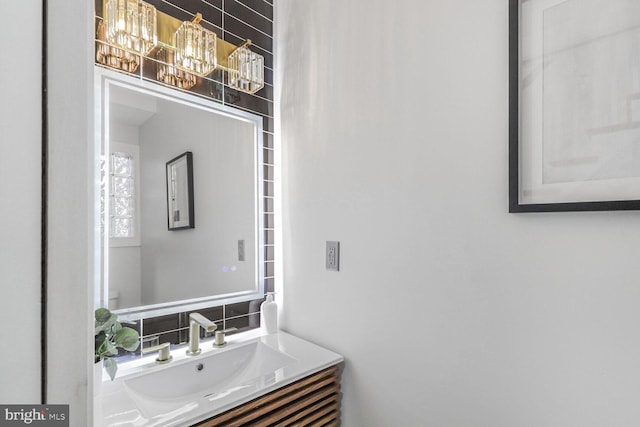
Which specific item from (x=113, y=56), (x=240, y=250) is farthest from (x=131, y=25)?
(x=240, y=250)

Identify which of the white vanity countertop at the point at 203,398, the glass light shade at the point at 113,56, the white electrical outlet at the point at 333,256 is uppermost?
the glass light shade at the point at 113,56

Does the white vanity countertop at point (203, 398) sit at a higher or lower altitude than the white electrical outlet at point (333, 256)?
lower

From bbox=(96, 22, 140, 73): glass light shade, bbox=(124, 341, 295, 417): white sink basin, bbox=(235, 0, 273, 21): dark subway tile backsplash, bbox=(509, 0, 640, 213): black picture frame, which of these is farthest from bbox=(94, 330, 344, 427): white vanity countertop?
bbox=(235, 0, 273, 21): dark subway tile backsplash

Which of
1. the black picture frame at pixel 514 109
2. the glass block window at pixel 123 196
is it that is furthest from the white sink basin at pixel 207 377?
the black picture frame at pixel 514 109

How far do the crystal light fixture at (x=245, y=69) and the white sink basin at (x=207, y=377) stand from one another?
1117 millimetres

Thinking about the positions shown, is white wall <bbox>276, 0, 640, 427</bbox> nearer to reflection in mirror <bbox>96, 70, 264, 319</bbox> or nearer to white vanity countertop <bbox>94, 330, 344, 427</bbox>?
white vanity countertop <bbox>94, 330, 344, 427</bbox>

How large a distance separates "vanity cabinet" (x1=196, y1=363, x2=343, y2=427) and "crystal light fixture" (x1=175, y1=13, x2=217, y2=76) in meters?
1.22

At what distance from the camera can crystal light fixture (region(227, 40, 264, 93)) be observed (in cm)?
139

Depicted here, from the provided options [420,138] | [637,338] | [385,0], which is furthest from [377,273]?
[385,0]

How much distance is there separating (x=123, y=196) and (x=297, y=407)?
95 centimetres

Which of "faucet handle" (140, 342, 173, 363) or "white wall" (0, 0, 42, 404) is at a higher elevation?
"white wall" (0, 0, 42, 404)

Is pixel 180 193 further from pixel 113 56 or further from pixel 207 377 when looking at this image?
pixel 207 377

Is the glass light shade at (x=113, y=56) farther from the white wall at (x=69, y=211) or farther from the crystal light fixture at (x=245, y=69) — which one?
the white wall at (x=69, y=211)

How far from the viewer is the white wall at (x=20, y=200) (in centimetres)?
24
